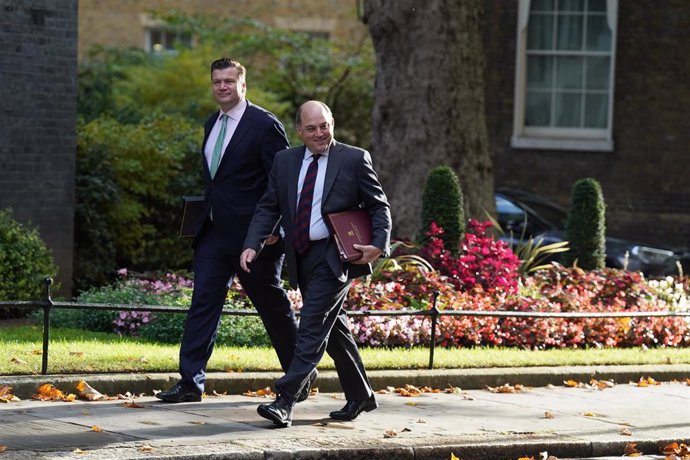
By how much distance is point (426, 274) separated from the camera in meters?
12.9

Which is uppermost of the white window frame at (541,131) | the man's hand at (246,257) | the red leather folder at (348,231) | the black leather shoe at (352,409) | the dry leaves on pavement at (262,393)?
the white window frame at (541,131)

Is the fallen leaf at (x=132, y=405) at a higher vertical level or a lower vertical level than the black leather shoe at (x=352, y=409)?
lower

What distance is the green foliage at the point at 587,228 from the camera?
599 inches

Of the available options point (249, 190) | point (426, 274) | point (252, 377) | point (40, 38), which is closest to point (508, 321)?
point (426, 274)

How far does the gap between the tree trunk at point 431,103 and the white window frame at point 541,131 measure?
732 cm

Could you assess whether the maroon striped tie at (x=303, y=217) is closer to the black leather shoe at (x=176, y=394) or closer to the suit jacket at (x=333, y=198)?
the suit jacket at (x=333, y=198)

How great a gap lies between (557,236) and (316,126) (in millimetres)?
9552

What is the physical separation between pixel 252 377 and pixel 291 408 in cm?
146

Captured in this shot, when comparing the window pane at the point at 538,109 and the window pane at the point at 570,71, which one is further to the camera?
the window pane at the point at 538,109

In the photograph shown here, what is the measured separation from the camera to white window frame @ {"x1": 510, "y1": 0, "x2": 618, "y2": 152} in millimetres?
22672

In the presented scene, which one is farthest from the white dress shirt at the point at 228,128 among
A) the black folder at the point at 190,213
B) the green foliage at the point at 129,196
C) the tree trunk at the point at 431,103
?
the tree trunk at the point at 431,103

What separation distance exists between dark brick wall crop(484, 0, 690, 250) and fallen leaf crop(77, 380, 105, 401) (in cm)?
1480

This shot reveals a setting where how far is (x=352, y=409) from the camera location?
27.7 feet

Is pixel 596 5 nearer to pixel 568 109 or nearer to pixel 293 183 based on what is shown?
pixel 568 109
